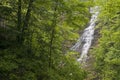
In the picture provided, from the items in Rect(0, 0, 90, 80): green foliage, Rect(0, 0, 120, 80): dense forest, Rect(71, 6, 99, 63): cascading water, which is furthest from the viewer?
Rect(71, 6, 99, 63): cascading water

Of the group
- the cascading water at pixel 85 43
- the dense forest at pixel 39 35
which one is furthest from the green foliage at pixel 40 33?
the cascading water at pixel 85 43

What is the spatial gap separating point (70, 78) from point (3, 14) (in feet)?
10.9

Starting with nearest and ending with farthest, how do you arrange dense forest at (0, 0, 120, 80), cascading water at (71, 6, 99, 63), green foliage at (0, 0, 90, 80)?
1. dense forest at (0, 0, 120, 80)
2. green foliage at (0, 0, 90, 80)
3. cascading water at (71, 6, 99, 63)

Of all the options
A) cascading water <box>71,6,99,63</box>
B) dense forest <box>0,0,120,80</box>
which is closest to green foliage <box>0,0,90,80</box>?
dense forest <box>0,0,120,80</box>

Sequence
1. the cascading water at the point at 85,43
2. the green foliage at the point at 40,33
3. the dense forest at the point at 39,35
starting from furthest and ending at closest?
the cascading water at the point at 85,43 → the green foliage at the point at 40,33 → the dense forest at the point at 39,35

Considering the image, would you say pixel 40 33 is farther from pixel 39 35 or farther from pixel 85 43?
pixel 85 43

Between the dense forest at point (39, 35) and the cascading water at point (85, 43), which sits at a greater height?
the dense forest at point (39, 35)

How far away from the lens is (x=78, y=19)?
29.4 feet

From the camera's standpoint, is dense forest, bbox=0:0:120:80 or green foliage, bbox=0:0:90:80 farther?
green foliage, bbox=0:0:90:80

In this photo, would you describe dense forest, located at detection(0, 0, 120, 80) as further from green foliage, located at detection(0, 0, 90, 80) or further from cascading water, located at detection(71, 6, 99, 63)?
cascading water, located at detection(71, 6, 99, 63)

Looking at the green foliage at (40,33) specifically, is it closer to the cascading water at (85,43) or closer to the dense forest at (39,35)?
the dense forest at (39,35)

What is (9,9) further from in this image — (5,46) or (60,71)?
(60,71)

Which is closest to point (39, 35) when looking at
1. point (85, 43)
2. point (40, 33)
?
point (40, 33)

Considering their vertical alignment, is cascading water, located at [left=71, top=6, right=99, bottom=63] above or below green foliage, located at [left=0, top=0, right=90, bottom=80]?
below
